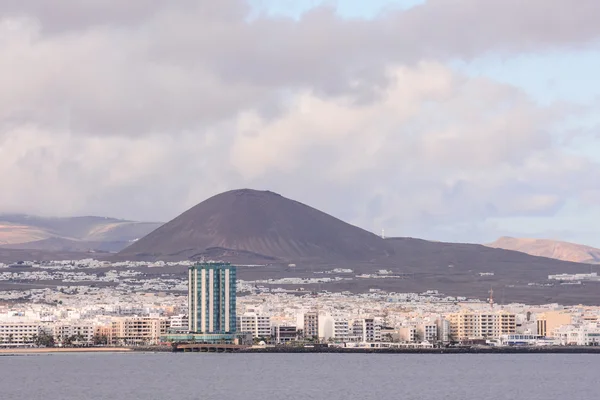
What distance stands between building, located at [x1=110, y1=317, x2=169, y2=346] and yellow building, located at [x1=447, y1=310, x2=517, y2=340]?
37097 millimetres

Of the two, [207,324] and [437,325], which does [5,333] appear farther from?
[437,325]

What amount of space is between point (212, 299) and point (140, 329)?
745 inches

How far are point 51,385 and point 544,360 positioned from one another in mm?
62267

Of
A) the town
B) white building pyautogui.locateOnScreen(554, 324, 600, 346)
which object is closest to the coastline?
the town

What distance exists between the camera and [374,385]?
4264 inches

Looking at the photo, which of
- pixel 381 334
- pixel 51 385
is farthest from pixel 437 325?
pixel 51 385

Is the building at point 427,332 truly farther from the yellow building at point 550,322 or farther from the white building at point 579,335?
the white building at point 579,335

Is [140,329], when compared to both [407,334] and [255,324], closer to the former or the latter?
[255,324]

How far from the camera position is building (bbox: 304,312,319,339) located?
192 m

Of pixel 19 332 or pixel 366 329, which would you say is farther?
pixel 19 332

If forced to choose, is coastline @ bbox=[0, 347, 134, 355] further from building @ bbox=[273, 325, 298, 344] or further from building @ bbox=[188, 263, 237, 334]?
building @ bbox=[273, 325, 298, 344]

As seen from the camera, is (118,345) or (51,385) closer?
(51,385)

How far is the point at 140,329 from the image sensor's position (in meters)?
195

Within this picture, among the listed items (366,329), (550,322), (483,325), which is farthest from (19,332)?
(550,322)
